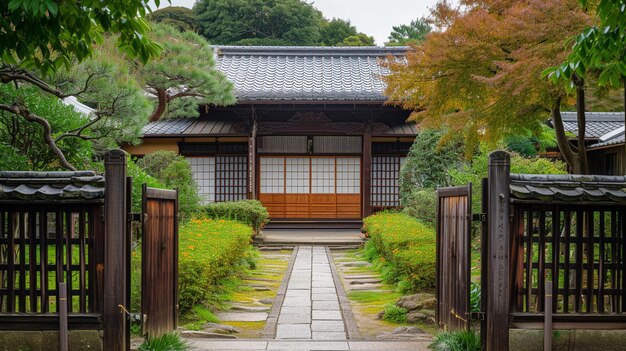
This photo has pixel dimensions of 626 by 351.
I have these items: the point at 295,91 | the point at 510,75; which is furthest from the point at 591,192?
the point at 295,91

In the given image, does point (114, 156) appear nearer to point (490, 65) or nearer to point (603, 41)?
point (603, 41)

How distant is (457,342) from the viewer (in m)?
6.59

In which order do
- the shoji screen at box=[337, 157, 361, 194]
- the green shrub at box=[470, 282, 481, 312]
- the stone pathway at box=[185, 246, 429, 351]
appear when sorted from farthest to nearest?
the shoji screen at box=[337, 157, 361, 194], the green shrub at box=[470, 282, 481, 312], the stone pathway at box=[185, 246, 429, 351]

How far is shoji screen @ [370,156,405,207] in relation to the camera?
73.0 feet

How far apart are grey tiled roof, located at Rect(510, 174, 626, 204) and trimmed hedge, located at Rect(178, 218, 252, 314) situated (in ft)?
13.5

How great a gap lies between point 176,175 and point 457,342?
33.5 ft

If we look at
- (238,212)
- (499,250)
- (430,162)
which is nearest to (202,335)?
(499,250)

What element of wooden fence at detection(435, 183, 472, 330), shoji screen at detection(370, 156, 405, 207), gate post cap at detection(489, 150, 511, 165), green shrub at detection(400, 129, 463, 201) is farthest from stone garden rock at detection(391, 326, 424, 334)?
shoji screen at detection(370, 156, 405, 207)

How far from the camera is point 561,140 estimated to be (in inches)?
436

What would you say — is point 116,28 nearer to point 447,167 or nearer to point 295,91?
point 447,167

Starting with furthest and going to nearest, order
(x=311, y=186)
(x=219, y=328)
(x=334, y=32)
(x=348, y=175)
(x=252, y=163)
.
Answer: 1. (x=334, y=32)
2. (x=311, y=186)
3. (x=348, y=175)
4. (x=252, y=163)
5. (x=219, y=328)

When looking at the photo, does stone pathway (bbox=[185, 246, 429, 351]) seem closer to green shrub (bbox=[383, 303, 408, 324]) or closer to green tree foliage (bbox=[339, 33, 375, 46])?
green shrub (bbox=[383, 303, 408, 324])

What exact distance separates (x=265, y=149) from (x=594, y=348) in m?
16.8

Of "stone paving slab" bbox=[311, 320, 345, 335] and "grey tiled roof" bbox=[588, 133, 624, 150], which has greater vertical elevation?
"grey tiled roof" bbox=[588, 133, 624, 150]
